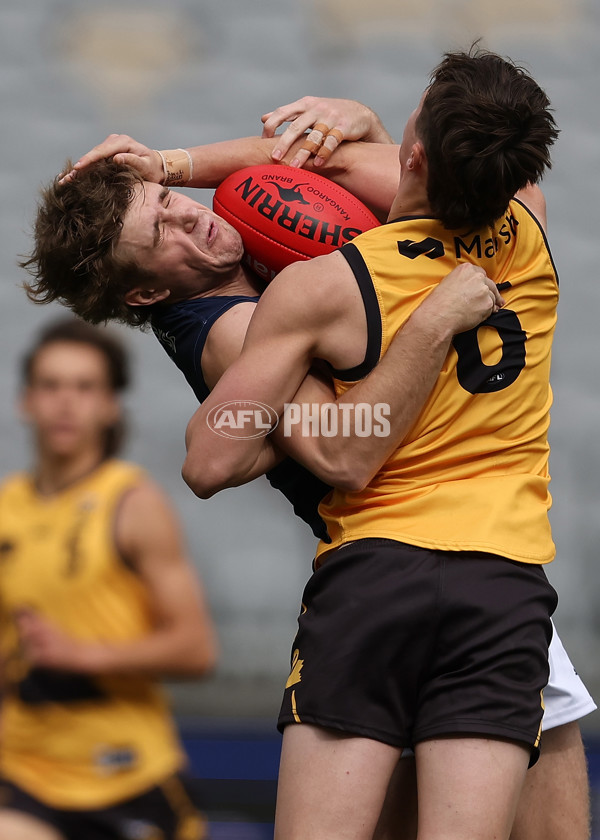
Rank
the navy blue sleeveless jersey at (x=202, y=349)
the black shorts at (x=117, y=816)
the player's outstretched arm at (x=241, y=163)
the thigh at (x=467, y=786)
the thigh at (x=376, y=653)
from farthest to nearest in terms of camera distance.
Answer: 1. the black shorts at (x=117, y=816)
2. the player's outstretched arm at (x=241, y=163)
3. the navy blue sleeveless jersey at (x=202, y=349)
4. the thigh at (x=376, y=653)
5. the thigh at (x=467, y=786)

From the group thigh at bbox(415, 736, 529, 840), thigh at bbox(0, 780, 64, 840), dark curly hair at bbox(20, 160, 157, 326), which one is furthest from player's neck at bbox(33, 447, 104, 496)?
thigh at bbox(415, 736, 529, 840)

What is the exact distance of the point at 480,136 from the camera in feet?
6.85

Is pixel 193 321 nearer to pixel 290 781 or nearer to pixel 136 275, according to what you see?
pixel 136 275

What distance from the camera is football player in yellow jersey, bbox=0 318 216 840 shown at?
358cm

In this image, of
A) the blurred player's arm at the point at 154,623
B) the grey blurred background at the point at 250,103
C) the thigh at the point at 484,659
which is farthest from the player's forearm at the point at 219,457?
the grey blurred background at the point at 250,103

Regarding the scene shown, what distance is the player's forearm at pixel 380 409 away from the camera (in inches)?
81.9

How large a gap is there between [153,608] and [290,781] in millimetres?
1907

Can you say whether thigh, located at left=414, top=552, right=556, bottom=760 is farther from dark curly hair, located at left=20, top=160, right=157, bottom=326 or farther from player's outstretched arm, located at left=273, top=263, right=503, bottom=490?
dark curly hair, located at left=20, top=160, right=157, bottom=326

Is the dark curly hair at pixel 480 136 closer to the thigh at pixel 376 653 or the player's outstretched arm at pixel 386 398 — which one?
the player's outstretched arm at pixel 386 398

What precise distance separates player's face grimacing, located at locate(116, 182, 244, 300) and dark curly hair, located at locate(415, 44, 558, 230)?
0.63 metres

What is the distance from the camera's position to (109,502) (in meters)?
4.00

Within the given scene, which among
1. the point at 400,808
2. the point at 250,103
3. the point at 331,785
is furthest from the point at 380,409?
the point at 250,103


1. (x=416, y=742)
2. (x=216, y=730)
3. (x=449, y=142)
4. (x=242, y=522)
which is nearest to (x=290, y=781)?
(x=416, y=742)
